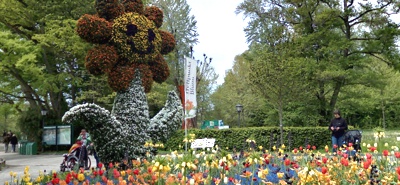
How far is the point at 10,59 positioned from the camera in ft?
70.8

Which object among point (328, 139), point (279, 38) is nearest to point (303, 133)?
point (328, 139)

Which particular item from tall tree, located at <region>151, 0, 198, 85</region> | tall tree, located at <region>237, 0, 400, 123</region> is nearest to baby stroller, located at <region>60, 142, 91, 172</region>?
tall tree, located at <region>237, 0, 400, 123</region>

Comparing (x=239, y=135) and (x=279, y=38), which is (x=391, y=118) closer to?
(x=279, y=38)

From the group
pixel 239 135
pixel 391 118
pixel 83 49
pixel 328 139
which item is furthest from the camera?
pixel 391 118

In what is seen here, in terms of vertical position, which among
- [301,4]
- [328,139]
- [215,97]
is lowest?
[328,139]

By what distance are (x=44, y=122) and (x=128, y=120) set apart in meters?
18.5

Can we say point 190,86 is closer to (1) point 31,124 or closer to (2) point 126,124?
(2) point 126,124

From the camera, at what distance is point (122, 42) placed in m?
9.70

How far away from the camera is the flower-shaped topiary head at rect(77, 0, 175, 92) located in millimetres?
9492

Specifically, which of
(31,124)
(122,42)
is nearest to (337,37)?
(122,42)

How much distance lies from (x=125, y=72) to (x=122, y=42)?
2.41ft

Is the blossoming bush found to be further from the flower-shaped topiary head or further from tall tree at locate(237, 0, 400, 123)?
tall tree at locate(237, 0, 400, 123)

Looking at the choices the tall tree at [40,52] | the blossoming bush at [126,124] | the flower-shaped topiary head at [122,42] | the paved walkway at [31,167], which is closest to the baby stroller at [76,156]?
the paved walkway at [31,167]

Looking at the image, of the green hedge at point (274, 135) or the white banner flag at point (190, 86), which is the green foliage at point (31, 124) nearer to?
the green hedge at point (274, 135)
